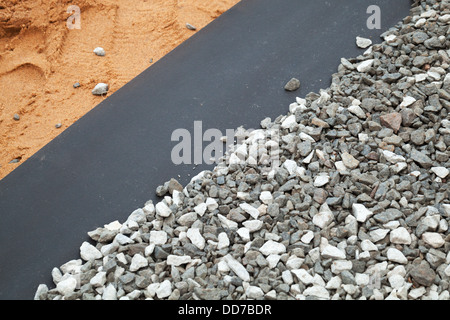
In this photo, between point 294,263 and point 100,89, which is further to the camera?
point 100,89

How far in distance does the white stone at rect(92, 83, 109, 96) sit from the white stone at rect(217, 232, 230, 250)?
1208 mm

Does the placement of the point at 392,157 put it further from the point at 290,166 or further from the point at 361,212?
the point at 290,166

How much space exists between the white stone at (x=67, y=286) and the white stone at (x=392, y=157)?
4.41ft

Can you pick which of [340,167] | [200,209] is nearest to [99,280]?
[200,209]

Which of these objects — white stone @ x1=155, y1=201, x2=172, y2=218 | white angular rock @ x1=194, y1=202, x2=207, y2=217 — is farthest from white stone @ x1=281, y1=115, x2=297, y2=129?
white stone @ x1=155, y1=201, x2=172, y2=218

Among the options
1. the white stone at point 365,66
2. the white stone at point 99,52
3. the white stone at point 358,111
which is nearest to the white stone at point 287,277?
the white stone at point 358,111

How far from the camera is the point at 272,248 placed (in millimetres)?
1846

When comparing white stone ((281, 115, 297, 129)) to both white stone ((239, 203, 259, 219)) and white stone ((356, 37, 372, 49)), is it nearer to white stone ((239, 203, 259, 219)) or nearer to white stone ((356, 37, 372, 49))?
white stone ((239, 203, 259, 219))

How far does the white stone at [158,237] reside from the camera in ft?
6.30

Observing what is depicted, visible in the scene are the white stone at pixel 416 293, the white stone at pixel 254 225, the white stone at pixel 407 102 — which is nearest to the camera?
the white stone at pixel 416 293

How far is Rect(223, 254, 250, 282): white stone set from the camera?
1793 millimetres

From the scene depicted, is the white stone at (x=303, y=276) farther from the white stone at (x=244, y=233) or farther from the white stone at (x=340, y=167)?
the white stone at (x=340, y=167)

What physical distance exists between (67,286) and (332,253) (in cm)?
99

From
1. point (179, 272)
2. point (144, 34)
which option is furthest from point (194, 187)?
point (144, 34)
